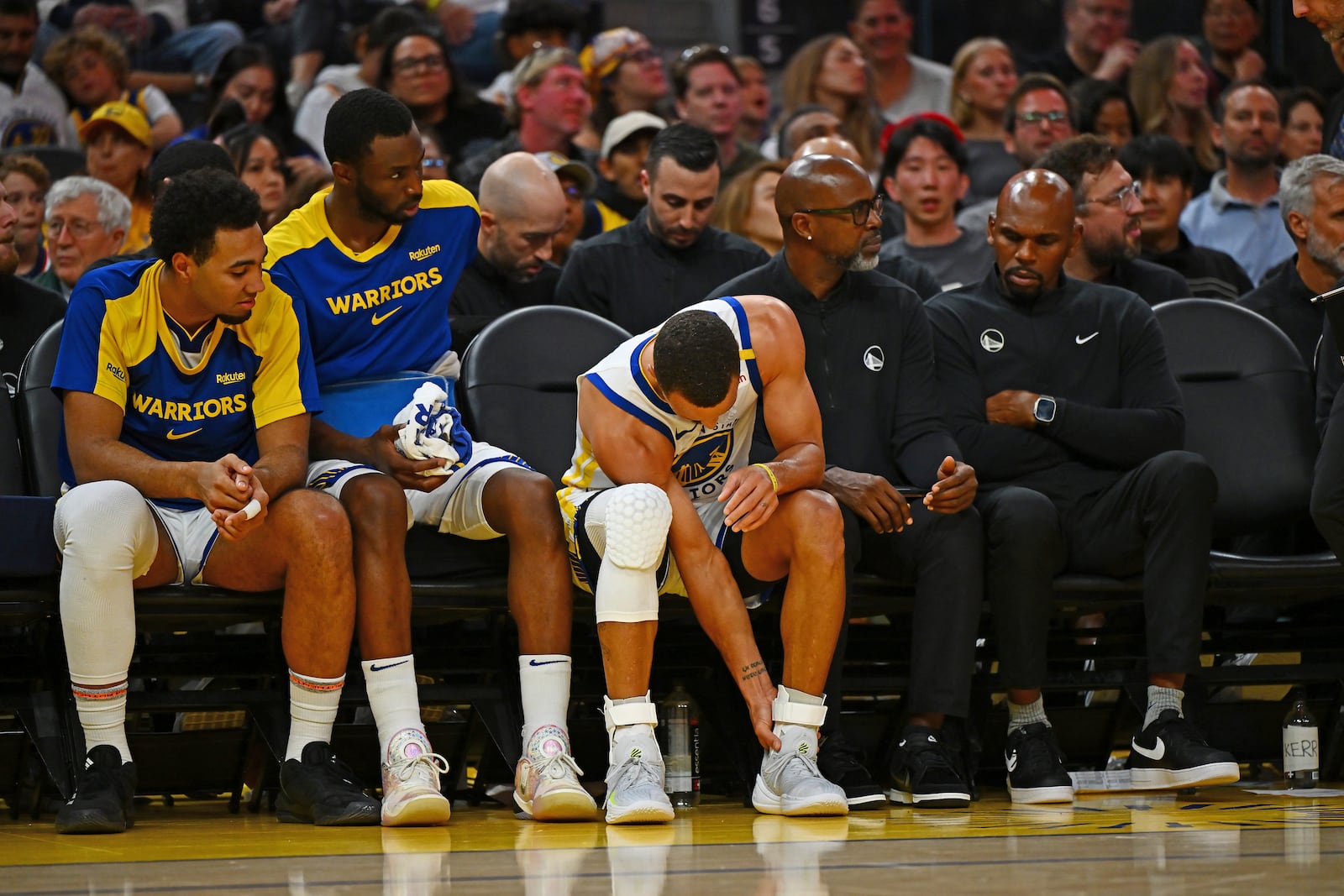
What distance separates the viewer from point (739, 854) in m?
3.26

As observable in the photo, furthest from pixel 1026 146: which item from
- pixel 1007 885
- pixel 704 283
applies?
pixel 1007 885

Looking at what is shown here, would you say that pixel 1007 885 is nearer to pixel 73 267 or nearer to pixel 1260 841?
pixel 1260 841

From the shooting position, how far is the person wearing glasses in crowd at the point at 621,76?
8.20m

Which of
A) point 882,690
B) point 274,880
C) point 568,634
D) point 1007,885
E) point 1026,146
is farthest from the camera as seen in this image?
point 1026,146

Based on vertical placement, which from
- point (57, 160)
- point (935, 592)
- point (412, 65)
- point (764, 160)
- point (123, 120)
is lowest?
point (935, 592)

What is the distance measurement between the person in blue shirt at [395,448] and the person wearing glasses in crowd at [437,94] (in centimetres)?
306

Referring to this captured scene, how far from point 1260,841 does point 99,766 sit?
2.55m

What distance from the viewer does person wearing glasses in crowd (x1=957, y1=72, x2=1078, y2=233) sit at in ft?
24.2

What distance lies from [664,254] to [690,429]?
5.42 feet

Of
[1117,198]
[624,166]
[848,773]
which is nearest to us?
[848,773]

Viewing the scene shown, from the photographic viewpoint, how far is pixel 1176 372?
5301 mm

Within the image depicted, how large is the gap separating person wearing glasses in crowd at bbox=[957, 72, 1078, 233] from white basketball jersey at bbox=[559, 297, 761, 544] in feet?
10.4

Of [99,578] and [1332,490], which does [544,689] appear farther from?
[1332,490]

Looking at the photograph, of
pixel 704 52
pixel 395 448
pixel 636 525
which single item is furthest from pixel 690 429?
pixel 704 52
